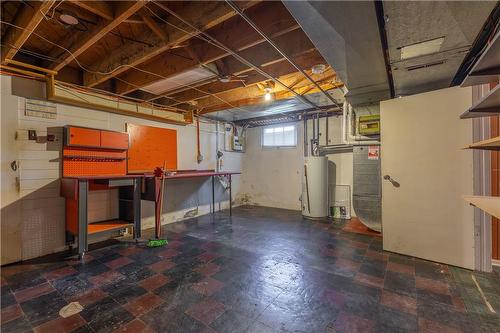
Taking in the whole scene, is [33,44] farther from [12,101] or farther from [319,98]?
[319,98]

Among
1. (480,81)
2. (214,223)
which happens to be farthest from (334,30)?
(214,223)

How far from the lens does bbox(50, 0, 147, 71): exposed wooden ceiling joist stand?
172 cm

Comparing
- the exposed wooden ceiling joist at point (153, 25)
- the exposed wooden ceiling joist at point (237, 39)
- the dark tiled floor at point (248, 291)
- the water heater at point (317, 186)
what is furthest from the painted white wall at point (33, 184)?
the water heater at point (317, 186)

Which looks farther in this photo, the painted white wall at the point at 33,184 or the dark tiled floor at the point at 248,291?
the painted white wall at the point at 33,184

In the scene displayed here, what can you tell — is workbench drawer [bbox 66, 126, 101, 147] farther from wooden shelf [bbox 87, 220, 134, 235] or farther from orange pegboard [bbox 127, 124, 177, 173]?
wooden shelf [bbox 87, 220, 134, 235]

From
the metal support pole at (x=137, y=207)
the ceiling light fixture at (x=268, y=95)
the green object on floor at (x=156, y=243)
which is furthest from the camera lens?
the ceiling light fixture at (x=268, y=95)

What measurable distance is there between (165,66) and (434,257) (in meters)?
4.05

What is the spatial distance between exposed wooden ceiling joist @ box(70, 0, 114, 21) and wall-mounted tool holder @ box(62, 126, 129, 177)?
1.87m

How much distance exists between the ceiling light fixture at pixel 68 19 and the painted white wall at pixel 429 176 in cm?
353

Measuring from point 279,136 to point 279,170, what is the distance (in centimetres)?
93

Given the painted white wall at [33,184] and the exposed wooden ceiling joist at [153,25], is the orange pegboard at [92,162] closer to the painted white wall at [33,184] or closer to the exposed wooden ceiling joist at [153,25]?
the painted white wall at [33,184]

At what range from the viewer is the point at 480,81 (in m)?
1.51

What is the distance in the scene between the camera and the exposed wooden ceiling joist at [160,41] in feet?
5.88

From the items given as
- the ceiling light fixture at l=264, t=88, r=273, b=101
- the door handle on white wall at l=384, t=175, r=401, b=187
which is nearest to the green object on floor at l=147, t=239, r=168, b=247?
the ceiling light fixture at l=264, t=88, r=273, b=101
